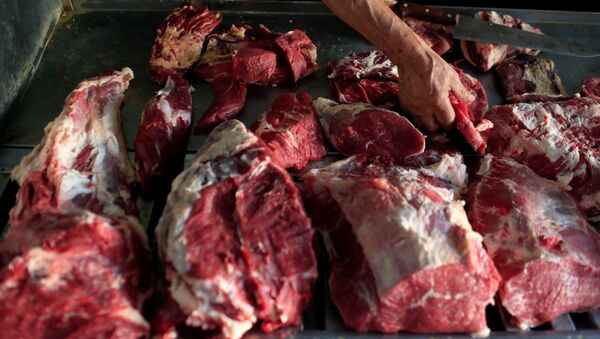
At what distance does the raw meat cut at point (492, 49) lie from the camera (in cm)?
360

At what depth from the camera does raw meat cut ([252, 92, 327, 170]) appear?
2881 mm

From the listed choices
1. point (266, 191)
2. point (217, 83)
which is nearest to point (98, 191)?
point (266, 191)

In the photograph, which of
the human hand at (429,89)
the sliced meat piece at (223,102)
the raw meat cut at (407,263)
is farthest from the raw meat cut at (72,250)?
the human hand at (429,89)

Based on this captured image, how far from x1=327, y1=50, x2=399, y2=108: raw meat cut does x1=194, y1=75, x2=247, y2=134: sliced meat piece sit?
576mm

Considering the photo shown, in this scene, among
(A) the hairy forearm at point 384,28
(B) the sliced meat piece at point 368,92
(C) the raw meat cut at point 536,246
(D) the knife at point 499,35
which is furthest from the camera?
(D) the knife at point 499,35

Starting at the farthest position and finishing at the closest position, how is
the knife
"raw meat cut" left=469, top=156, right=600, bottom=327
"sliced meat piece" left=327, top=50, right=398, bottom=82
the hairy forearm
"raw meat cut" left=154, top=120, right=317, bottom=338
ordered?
the knife → "sliced meat piece" left=327, top=50, right=398, bottom=82 → the hairy forearm → "raw meat cut" left=469, top=156, right=600, bottom=327 → "raw meat cut" left=154, top=120, right=317, bottom=338

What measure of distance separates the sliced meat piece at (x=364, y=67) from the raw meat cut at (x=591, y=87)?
1.17 m

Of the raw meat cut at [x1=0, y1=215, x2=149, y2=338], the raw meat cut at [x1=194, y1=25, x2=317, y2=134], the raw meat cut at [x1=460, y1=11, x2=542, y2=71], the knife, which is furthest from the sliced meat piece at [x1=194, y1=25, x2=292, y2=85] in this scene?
the raw meat cut at [x1=0, y1=215, x2=149, y2=338]

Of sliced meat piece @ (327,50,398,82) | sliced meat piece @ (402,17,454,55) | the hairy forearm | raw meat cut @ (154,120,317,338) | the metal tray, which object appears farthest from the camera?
sliced meat piece @ (402,17,454,55)

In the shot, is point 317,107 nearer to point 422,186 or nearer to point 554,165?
point 422,186

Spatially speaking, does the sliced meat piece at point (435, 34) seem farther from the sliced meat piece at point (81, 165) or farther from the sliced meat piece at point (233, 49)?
the sliced meat piece at point (81, 165)

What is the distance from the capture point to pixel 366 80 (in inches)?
132

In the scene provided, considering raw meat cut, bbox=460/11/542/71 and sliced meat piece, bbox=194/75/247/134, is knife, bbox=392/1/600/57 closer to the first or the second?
raw meat cut, bbox=460/11/542/71

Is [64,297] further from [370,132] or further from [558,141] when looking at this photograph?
[558,141]
